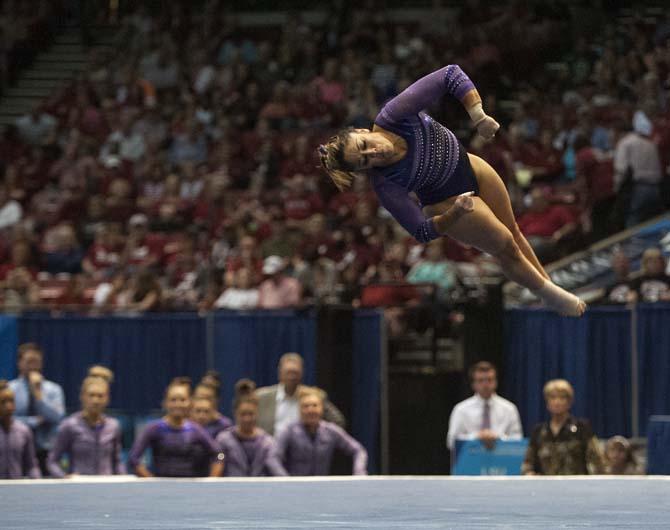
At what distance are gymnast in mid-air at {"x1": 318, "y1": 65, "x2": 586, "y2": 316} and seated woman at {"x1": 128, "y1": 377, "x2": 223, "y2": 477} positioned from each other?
2940mm

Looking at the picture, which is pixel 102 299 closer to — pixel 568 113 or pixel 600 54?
pixel 568 113

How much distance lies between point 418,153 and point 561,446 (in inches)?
123

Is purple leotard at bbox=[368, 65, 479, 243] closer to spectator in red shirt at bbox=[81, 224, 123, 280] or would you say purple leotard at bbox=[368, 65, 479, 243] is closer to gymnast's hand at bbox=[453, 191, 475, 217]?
gymnast's hand at bbox=[453, 191, 475, 217]

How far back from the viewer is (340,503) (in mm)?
6598

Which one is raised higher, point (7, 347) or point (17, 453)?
point (7, 347)

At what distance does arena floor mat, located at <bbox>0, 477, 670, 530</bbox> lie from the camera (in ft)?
18.9

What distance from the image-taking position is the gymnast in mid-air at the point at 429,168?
6289 millimetres

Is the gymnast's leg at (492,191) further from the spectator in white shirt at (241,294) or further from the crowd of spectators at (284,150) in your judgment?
the spectator in white shirt at (241,294)

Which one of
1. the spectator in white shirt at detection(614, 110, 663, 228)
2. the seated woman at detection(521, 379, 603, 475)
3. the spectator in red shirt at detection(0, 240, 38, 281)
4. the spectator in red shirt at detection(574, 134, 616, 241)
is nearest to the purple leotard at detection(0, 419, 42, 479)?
the seated woman at detection(521, 379, 603, 475)

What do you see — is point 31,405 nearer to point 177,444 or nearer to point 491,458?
point 177,444

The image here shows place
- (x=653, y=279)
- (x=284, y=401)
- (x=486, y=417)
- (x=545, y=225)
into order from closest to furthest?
(x=486, y=417), (x=284, y=401), (x=653, y=279), (x=545, y=225)

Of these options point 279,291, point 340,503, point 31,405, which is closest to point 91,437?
point 31,405

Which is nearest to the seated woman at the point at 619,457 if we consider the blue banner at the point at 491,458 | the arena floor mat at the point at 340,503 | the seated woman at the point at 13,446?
the blue banner at the point at 491,458

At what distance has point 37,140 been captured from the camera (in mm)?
18062
